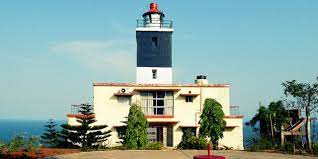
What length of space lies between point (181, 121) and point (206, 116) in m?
4.13

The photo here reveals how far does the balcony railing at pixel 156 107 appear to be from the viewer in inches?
1222

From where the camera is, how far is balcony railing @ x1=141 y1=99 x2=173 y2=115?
3103cm

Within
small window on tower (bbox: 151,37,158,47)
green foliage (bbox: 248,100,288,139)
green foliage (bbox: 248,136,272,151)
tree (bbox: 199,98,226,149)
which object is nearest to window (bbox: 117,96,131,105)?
tree (bbox: 199,98,226,149)

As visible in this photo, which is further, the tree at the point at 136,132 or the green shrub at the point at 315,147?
the tree at the point at 136,132

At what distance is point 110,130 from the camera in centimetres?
2961

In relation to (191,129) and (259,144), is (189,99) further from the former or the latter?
(259,144)

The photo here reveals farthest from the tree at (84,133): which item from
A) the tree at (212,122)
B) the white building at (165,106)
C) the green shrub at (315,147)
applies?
the green shrub at (315,147)

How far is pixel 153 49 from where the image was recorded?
116 ft

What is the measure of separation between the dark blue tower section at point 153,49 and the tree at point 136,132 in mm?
10418

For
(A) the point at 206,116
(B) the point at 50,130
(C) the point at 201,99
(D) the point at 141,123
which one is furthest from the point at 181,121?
(B) the point at 50,130

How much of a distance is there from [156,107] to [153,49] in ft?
20.2

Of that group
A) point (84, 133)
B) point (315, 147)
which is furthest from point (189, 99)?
point (315, 147)

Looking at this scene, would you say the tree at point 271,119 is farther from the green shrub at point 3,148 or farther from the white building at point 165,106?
the green shrub at point 3,148

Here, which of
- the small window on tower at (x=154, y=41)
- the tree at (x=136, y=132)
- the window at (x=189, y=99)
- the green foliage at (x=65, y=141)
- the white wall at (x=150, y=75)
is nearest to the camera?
the tree at (x=136, y=132)
